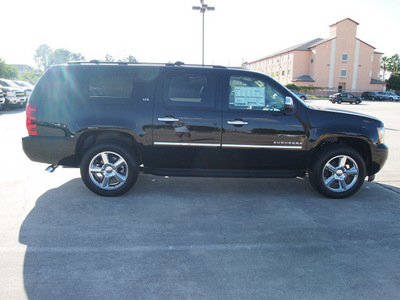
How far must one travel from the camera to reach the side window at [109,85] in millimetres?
4934

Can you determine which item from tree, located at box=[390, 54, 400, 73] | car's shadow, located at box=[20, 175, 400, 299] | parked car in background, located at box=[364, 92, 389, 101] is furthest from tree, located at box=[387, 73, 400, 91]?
car's shadow, located at box=[20, 175, 400, 299]

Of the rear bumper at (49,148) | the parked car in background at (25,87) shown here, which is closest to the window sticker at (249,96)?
the rear bumper at (49,148)

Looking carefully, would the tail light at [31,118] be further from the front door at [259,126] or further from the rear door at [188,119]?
the front door at [259,126]

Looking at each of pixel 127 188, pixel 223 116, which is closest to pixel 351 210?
pixel 223 116

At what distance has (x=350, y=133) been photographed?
16.3 ft

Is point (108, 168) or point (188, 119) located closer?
point (188, 119)

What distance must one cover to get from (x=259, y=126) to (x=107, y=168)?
2385 mm

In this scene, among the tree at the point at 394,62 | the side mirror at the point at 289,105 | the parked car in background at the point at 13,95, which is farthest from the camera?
the tree at the point at 394,62

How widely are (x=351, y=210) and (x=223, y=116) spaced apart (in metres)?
2.28

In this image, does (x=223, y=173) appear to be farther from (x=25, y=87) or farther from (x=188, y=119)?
(x=25, y=87)

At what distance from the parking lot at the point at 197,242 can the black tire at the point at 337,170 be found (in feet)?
0.58

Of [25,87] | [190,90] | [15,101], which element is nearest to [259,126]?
[190,90]

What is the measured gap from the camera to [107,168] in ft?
16.3

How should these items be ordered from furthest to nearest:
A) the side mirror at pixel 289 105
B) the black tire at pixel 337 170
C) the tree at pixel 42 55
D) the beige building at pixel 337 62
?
the tree at pixel 42 55 < the beige building at pixel 337 62 < the black tire at pixel 337 170 < the side mirror at pixel 289 105
